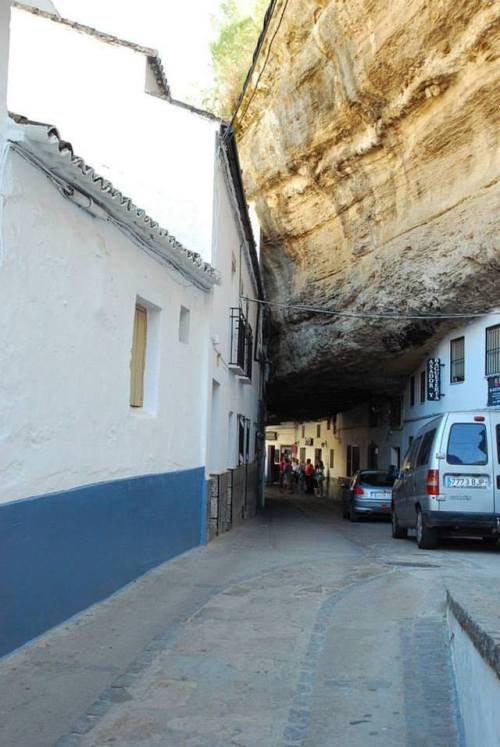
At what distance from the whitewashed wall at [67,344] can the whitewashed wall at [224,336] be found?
360 cm

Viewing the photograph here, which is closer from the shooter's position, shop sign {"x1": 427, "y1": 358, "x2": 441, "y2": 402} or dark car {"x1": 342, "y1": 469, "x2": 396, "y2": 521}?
dark car {"x1": 342, "y1": 469, "x2": 396, "y2": 521}

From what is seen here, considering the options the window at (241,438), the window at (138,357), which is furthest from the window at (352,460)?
Result: the window at (138,357)

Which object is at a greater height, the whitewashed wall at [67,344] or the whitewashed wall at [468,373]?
the whitewashed wall at [468,373]

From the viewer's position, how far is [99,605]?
7164mm

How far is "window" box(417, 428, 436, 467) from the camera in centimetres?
1236

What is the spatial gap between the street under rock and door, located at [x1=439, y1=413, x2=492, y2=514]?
2.36 meters

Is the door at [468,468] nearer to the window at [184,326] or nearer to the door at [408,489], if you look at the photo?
the door at [408,489]

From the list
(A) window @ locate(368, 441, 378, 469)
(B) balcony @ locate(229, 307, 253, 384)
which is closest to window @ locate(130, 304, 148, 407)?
(B) balcony @ locate(229, 307, 253, 384)

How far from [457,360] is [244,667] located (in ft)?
53.7

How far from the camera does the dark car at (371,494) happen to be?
2095 cm

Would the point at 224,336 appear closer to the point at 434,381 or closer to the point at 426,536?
the point at 426,536

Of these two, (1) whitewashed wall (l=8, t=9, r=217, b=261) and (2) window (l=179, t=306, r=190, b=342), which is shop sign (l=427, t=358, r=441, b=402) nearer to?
(1) whitewashed wall (l=8, t=9, r=217, b=261)

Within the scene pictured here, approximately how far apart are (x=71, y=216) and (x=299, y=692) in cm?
411

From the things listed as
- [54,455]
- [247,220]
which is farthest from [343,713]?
[247,220]
